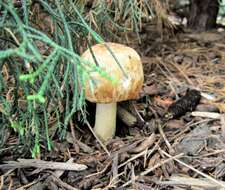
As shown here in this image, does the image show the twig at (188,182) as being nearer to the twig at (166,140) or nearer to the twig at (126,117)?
the twig at (166,140)

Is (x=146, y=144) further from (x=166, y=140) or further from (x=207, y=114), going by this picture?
(x=207, y=114)

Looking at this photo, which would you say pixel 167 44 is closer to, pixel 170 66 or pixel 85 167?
pixel 170 66

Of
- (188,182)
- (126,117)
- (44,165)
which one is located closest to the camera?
(188,182)

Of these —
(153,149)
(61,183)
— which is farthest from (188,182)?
(61,183)

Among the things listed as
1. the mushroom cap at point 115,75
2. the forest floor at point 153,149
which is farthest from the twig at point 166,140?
the mushroom cap at point 115,75

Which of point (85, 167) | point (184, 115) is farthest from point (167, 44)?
point (85, 167)

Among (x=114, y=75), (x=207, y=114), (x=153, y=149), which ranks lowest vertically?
(x=153, y=149)

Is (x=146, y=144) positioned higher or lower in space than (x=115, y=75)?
lower
